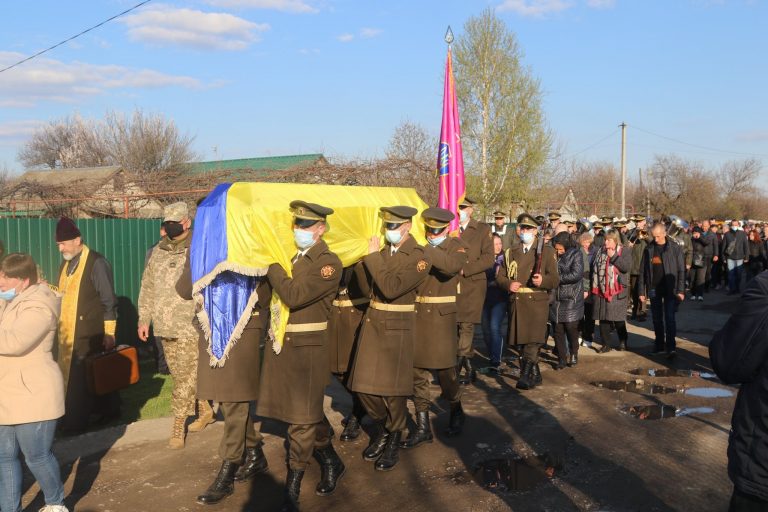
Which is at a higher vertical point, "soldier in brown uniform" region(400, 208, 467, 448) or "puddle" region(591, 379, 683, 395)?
"soldier in brown uniform" region(400, 208, 467, 448)

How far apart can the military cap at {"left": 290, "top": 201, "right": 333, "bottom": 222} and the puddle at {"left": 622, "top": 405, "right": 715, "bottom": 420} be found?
3848 mm

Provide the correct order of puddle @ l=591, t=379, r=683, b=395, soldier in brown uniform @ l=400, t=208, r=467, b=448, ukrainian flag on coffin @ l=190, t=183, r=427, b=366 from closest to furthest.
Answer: ukrainian flag on coffin @ l=190, t=183, r=427, b=366 < soldier in brown uniform @ l=400, t=208, r=467, b=448 < puddle @ l=591, t=379, r=683, b=395

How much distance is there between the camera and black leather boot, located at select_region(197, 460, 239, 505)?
4.81m

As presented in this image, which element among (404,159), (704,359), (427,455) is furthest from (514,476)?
(404,159)

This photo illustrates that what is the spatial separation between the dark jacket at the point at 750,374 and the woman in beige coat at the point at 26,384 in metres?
3.64

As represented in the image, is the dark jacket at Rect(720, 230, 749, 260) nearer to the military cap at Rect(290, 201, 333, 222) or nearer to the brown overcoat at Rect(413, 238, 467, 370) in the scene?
the brown overcoat at Rect(413, 238, 467, 370)

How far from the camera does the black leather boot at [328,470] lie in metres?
5.01

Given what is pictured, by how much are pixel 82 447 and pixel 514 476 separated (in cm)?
360

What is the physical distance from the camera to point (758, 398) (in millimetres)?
2986

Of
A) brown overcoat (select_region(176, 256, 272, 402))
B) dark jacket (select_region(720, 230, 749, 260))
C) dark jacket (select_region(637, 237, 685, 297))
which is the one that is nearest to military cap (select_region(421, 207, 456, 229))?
brown overcoat (select_region(176, 256, 272, 402))

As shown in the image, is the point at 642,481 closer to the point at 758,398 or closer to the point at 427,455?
the point at 427,455

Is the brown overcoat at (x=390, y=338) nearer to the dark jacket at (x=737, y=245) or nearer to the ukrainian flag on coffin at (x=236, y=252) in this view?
the ukrainian flag on coffin at (x=236, y=252)

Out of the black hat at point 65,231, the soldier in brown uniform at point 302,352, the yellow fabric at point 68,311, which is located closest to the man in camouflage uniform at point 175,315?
the yellow fabric at point 68,311

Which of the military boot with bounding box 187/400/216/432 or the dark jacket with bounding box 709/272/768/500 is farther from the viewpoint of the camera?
the military boot with bounding box 187/400/216/432
